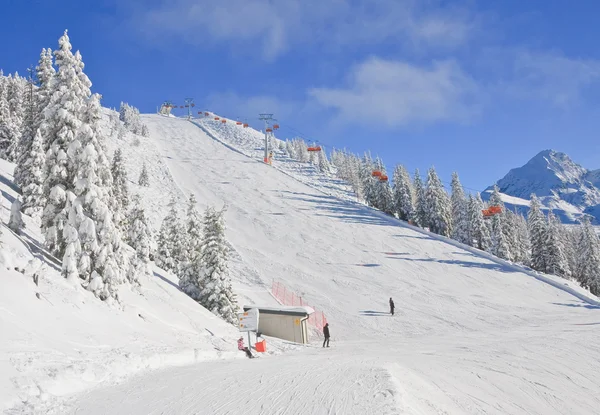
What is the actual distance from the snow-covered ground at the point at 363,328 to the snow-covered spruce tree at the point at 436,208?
27.1ft

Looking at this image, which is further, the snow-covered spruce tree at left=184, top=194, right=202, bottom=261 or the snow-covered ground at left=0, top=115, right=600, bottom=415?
the snow-covered spruce tree at left=184, top=194, right=202, bottom=261

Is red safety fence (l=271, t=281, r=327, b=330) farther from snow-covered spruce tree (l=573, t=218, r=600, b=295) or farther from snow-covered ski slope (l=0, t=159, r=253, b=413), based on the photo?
snow-covered spruce tree (l=573, t=218, r=600, b=295)

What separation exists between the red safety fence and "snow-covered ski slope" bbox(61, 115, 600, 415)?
739 mm

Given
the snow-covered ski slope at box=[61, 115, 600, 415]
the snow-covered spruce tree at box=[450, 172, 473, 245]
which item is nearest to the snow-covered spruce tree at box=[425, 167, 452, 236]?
the snow-covered spruce tree at box=[450, 172, 473, 245]

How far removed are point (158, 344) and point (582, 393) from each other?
15.1m

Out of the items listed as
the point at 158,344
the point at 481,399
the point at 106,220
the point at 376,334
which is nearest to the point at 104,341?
the point at 158,344

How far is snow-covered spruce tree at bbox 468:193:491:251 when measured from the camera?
59219 millimetres

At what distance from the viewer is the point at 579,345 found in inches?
770

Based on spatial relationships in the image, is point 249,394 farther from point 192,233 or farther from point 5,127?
point 5,127

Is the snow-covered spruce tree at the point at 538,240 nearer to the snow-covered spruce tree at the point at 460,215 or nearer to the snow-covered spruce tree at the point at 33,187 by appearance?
the snow-covered spruce tree at the point at 460,215

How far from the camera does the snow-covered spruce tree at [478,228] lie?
5922 cm

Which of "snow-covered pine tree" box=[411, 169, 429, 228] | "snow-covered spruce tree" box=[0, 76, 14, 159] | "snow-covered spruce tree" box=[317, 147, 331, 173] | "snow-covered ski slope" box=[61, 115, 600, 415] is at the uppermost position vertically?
"snow-covered spruce tree" box=[317, 147, 331, 173]

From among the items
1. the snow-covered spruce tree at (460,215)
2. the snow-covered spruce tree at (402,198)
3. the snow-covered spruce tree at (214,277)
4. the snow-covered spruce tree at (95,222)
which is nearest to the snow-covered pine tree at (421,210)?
the snow-covered spruce tree at (402,198)

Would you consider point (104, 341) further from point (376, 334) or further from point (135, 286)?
point (376, 334)
